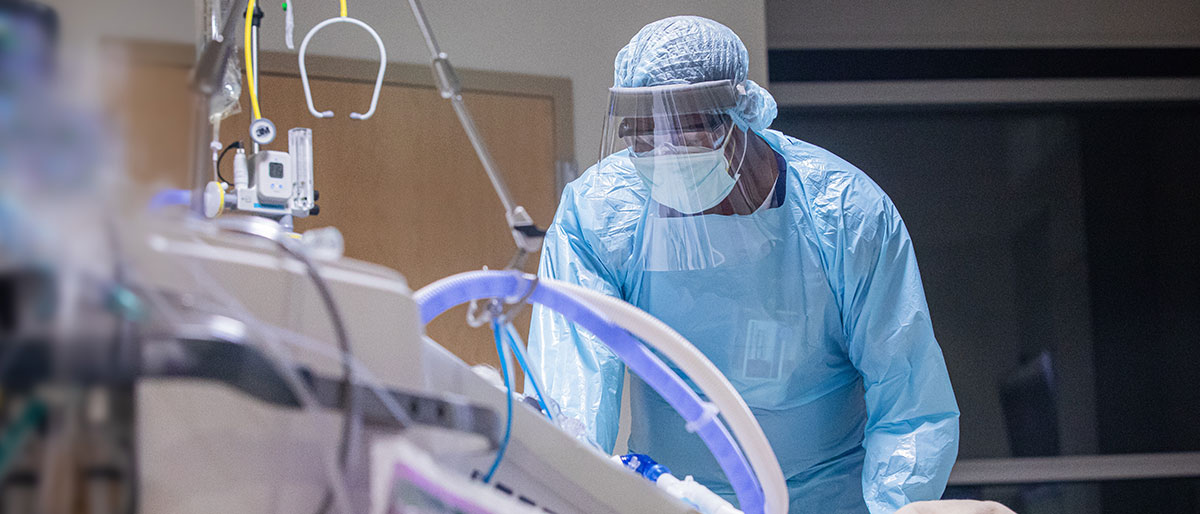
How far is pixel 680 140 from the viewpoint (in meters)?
1.41

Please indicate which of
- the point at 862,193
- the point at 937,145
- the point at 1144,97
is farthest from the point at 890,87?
the point at 862,193

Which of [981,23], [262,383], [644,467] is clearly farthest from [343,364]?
[981,23]

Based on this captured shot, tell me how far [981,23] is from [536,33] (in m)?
1.78

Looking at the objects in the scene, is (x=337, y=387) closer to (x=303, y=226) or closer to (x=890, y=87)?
(x=303, y=226)

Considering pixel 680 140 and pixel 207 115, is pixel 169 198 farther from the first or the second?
pixel 680 140

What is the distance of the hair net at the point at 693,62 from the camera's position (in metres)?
1.43

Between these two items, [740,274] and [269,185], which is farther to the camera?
[740,274]

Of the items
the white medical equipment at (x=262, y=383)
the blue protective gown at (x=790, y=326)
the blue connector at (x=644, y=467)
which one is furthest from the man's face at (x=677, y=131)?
the white medical equipment at (x=262, y=383)

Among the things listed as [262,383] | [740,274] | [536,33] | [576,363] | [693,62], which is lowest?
[576,363]

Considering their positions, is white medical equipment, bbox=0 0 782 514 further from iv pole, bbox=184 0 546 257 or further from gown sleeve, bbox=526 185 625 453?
gown sleeve, bbox=526 185 625 453

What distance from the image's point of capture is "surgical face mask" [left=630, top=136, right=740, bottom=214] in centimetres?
143

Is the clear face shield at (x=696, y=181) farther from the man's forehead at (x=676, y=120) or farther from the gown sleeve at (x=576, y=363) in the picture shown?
the gown sleeve at (x=576, y=363)

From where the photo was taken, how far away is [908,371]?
1315 millimetres

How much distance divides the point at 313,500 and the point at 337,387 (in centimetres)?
9
